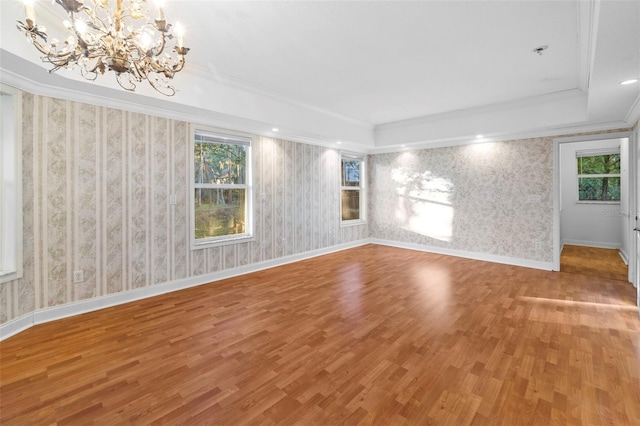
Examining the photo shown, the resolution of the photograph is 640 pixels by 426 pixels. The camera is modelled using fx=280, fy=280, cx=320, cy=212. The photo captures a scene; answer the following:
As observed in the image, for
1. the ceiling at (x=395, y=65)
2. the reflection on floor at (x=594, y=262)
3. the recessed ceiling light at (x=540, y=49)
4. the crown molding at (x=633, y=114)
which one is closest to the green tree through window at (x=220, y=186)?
the ceiling at (x=395, y=65)

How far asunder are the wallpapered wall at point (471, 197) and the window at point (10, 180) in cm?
629

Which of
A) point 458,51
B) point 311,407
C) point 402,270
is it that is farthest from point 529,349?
point 458,51

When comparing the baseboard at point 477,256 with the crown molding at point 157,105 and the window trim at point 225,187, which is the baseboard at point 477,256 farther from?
the window trim at point 225,187

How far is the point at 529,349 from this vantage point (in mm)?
2350

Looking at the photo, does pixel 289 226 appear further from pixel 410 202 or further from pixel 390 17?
pixel 390 17

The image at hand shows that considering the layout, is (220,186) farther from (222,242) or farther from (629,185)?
(629,185)

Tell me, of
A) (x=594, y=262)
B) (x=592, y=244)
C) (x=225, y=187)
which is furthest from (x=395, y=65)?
(x=592, y=244)

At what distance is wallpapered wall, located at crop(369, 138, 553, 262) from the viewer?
16.2 ft

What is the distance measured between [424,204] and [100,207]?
5813 mm

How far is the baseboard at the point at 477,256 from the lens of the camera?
195 inches

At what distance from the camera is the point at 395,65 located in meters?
3.36

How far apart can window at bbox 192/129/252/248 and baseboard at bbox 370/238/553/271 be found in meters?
3.78

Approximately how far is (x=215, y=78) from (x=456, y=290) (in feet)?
14.0

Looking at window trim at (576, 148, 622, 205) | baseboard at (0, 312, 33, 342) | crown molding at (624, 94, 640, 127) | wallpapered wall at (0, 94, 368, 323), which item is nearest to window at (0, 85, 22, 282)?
wallpapered wall at (0, 94, 368, 323)
